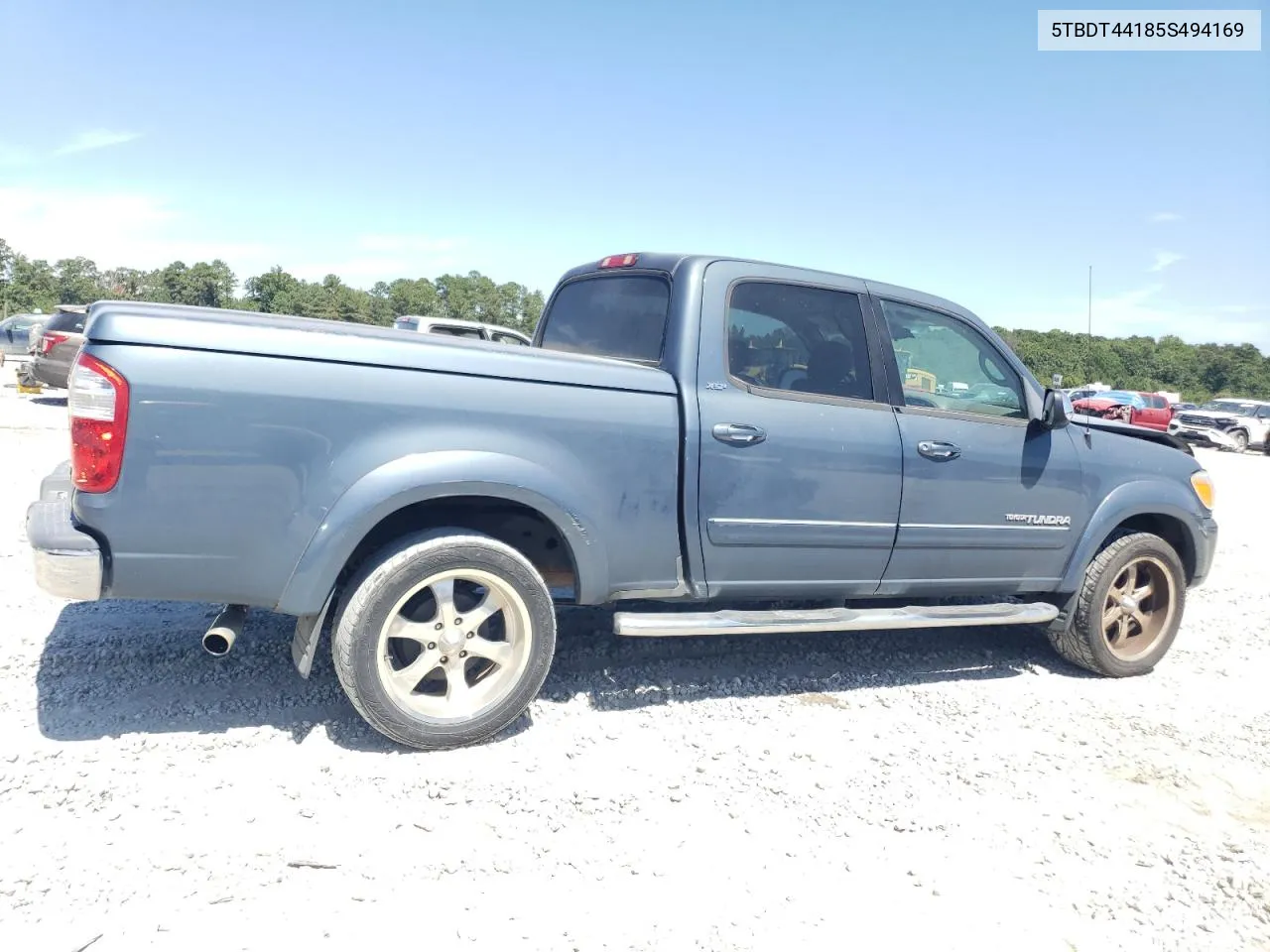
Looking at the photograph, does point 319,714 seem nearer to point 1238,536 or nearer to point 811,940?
point 811,940

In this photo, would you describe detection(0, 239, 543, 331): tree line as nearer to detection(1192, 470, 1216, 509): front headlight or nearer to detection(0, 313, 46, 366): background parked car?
detection(0, 313, 46, 366): background parked car

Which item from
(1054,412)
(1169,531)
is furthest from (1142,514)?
(1054,412)

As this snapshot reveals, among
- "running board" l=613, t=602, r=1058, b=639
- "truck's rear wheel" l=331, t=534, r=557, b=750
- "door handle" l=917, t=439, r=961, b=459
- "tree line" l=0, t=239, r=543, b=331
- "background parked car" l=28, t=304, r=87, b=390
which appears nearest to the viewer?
"truck's rear wheel" l=331, t=534, r=557, b=750

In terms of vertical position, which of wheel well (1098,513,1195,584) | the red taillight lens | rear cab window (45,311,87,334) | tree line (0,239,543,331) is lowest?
wheel well (1098,513,1195,584)

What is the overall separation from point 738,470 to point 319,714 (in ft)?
6.51

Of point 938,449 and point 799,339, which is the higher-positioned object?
point 799,339

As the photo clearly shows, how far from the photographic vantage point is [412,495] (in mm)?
3326

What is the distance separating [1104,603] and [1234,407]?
28.9 m

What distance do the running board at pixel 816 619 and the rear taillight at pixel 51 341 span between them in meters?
14.5

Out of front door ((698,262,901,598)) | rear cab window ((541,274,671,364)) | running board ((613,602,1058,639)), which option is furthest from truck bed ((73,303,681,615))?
rear cab window ((541,274,671,364))

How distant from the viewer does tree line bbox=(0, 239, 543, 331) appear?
65.6 m

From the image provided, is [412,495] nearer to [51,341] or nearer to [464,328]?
Answer: [464,328]

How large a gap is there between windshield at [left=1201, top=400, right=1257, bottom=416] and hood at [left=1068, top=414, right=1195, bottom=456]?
90.1 ft

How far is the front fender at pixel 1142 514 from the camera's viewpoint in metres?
4.91
